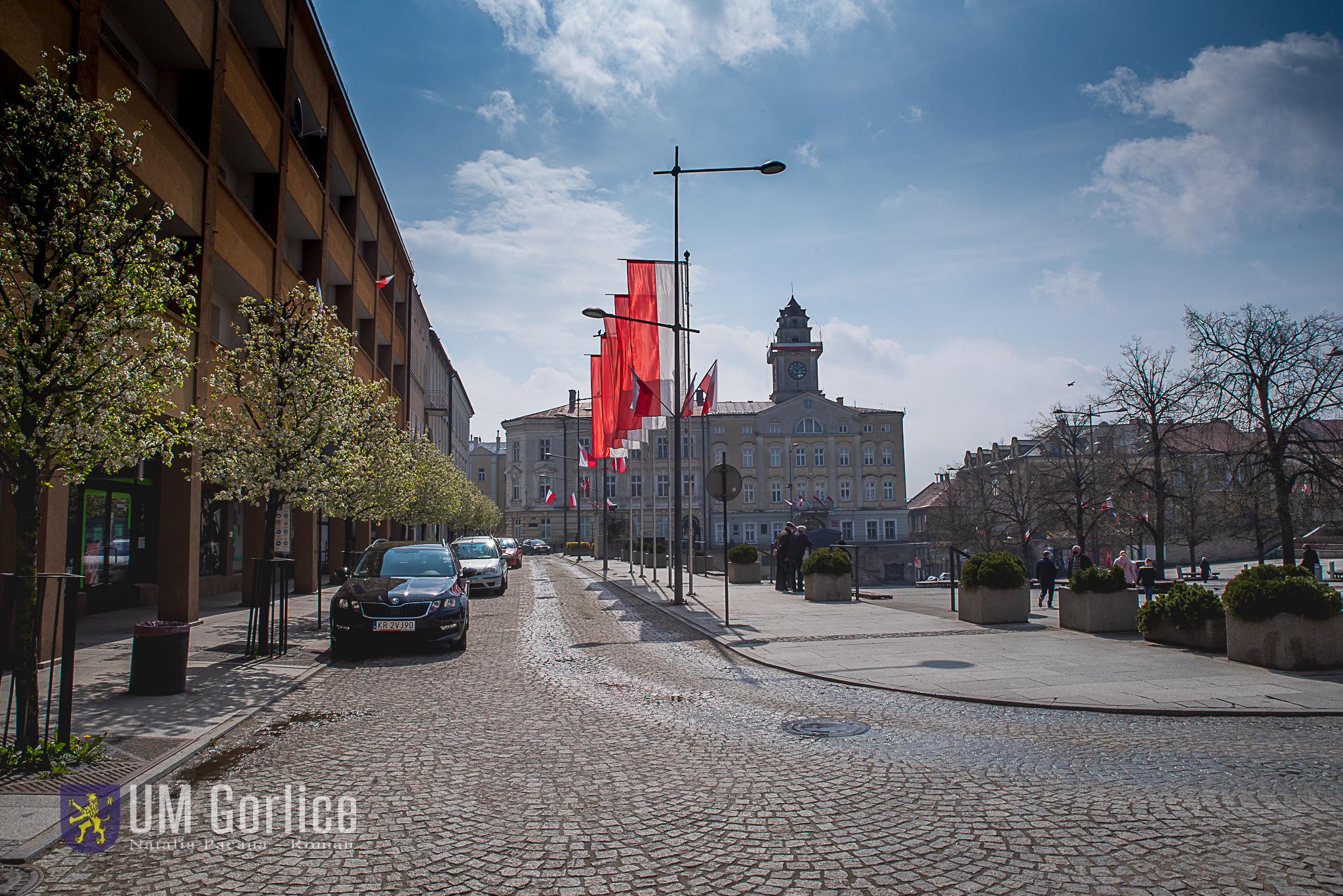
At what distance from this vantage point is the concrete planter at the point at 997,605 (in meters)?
14.5

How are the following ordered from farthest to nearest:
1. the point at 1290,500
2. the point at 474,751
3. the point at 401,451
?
the point at 1290,500 < the point at 401,451 < the point at 474,751

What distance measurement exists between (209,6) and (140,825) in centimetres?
1478

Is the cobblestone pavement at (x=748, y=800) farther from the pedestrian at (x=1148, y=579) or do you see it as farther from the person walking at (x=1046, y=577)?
the pedestrian at (x=1148, y=579)

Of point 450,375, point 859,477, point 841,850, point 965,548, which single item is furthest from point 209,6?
point 859,477

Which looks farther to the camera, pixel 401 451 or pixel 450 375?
pixel 450 375

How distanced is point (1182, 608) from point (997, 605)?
3565 millimetres

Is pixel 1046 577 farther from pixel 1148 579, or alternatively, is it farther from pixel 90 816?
pixel 90 816

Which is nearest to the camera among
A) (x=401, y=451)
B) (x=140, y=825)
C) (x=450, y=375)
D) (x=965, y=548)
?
(x=140, y=825)

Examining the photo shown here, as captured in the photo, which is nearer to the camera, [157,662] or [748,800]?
[748,800]

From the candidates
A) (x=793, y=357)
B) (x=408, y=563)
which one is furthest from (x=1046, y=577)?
(x=793, y=357)

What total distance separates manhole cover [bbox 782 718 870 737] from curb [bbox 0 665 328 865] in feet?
15.3

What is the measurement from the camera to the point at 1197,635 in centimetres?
1097

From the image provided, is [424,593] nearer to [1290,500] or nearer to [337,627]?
[337,627]

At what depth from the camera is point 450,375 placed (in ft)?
229
